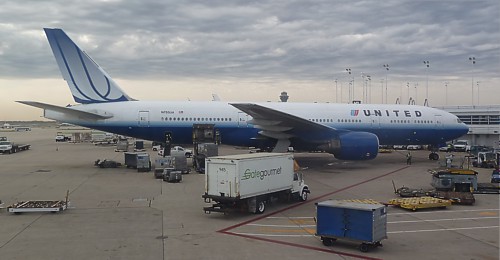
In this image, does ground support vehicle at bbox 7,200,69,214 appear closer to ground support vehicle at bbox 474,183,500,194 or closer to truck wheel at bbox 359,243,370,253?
truck wheel at bbox 359,243,370,253

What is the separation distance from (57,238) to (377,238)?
8750 millimetres

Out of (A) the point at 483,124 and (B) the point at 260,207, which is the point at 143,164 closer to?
(B) the point at 260,207

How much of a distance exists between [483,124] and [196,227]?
49894mm

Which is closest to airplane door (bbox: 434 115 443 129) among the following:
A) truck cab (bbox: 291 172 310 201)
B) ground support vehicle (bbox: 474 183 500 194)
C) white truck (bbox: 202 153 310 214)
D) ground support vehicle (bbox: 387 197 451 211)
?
ground support vehicle (bbox: 474 183 500 194)

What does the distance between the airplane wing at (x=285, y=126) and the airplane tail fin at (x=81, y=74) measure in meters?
10.2

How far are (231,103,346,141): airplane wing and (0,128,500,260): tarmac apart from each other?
546 centimetres

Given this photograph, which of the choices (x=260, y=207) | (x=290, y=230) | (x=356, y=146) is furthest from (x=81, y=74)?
(x=290, y=230)

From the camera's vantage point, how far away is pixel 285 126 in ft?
99.4

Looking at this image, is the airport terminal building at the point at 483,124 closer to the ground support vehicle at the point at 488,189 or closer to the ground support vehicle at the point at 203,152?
the ground support vehicle at the point at 488,189

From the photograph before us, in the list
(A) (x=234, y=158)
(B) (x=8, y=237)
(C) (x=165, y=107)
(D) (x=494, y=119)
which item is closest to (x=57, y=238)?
(B) (x=8, y=237)

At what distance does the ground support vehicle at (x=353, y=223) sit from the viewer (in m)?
11.7

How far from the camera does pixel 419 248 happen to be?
39.3 ft

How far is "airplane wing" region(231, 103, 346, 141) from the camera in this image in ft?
93.8

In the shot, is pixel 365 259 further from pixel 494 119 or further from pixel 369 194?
pixel 494 119
